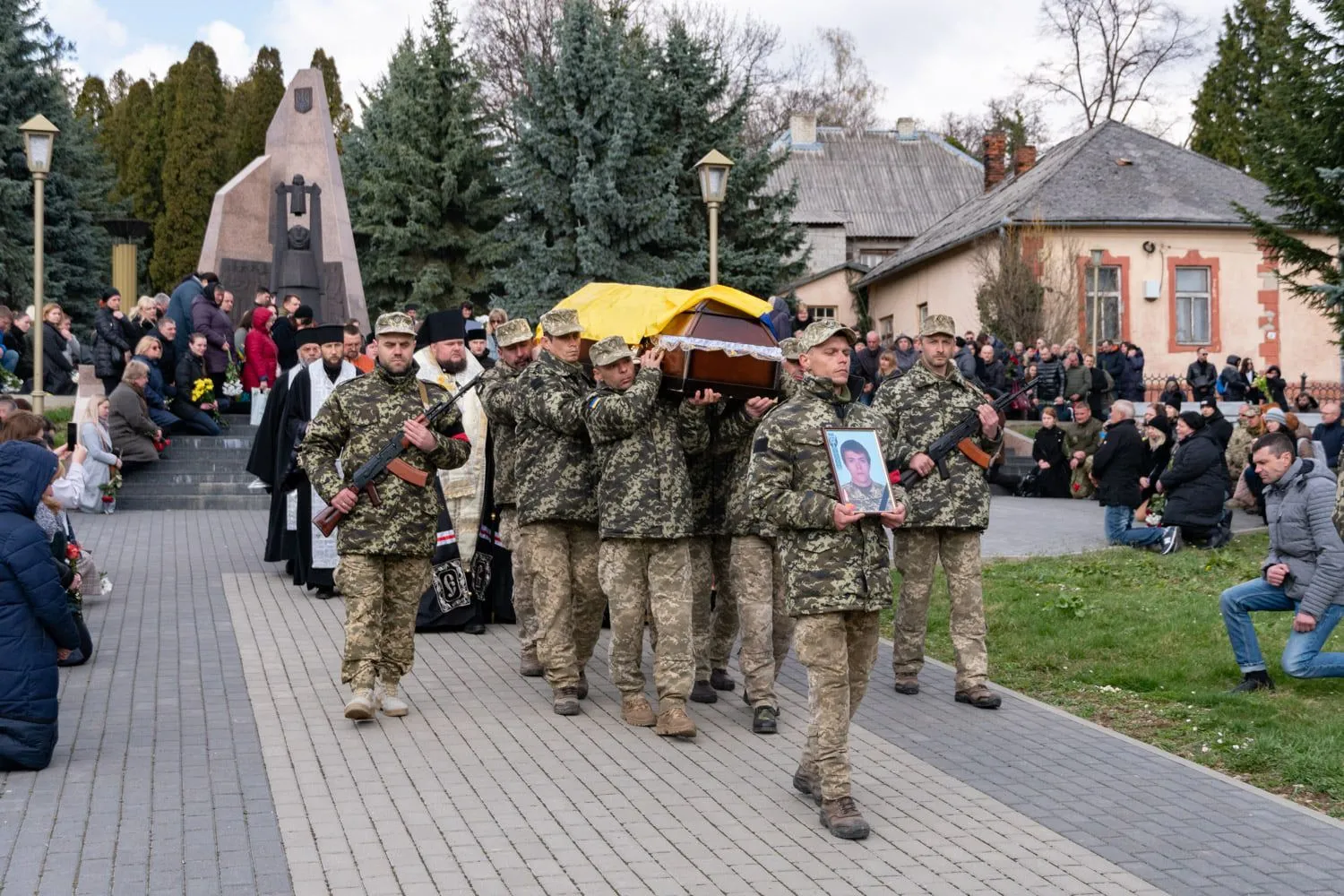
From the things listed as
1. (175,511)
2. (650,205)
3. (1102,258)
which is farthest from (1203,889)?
(1102,258)

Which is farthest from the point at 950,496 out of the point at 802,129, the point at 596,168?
the point at 802,129

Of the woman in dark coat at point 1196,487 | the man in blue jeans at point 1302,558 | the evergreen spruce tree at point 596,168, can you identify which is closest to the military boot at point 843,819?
the man in blue jeans at point 1302,558

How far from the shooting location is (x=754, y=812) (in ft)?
21.6

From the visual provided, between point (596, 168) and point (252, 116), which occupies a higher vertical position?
point (252, 116)

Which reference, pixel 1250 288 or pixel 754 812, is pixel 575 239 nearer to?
pixel 1250 288

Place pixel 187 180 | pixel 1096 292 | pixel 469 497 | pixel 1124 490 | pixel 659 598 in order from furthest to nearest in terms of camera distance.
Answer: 1. pixel 187 180
2. pixel 1096 292
3. pixel 1124 490
4. pixel 469 497
5. pixel 659 598

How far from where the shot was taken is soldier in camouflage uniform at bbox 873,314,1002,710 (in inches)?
347

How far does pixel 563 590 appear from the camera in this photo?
849 centimetres

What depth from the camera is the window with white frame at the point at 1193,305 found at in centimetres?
3969

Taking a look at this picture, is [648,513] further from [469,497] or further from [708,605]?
[469,497]

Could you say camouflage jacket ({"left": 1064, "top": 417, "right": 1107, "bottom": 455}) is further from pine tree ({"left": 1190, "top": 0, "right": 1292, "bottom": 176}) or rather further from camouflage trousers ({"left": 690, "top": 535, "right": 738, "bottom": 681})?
pine tree ({"left": 1190, "top": 0, "right": 1292, "bottom": 176})

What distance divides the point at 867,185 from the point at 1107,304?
20.6 metres

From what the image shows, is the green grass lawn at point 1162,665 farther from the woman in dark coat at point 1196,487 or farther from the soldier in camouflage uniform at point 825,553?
the soldier in camouflage uniform at point 825,553

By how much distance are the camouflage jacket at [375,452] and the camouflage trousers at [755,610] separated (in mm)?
1607
